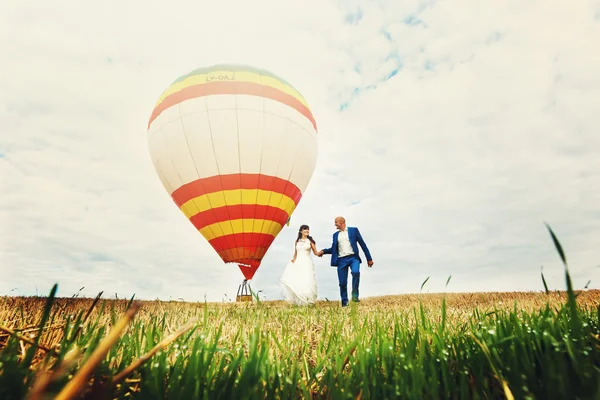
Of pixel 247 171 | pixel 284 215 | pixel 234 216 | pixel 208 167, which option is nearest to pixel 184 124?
pixel 208 167

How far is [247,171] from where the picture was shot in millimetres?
11945

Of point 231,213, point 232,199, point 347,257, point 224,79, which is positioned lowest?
point 347,257

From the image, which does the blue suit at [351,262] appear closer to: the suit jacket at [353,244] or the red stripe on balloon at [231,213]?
the suit jacket at [353,244]

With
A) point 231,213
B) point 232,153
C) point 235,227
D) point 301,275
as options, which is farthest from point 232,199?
point 301,275

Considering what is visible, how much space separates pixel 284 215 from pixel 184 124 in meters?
4.12

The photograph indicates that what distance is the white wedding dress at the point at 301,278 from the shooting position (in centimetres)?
996

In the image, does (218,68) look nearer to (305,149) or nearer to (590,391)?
(305,149)

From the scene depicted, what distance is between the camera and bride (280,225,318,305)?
9969mm

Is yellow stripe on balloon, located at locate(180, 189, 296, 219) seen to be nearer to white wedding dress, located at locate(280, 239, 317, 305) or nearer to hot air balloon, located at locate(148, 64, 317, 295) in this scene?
hot air balloon, located at locate(148, 64, 317, 295)

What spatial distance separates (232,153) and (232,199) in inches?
53.1

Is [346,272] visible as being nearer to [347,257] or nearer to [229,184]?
[347,257]

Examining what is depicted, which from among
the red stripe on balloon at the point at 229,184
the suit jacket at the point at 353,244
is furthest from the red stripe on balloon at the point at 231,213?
the suit jacket at the point at 353,244

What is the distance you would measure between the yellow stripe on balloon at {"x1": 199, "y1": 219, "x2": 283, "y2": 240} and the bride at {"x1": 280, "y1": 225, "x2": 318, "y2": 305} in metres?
2.13

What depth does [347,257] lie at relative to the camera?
9719 millimetres
